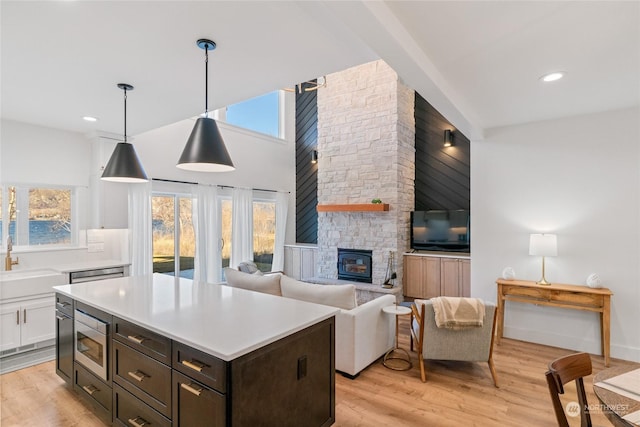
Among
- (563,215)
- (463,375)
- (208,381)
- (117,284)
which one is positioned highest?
(563,215)

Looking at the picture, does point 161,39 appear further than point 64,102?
No

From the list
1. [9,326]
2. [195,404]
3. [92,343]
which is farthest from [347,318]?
[9,326]

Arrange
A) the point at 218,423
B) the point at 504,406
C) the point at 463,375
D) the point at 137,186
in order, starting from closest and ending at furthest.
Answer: the point at 218,423 < the point at 504,406 < the point at 463,375 < the point at 137,186

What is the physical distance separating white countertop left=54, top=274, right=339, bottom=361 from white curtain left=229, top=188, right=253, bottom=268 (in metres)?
3.35

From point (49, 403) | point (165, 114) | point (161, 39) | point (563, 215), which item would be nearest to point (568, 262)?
point (563, 215)

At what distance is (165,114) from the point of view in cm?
372

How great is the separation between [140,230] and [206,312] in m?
3.37

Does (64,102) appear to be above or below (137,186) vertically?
above

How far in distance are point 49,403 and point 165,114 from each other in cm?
293

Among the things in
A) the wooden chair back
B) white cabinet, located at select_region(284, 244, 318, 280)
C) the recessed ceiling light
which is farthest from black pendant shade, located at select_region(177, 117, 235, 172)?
white cabinet, located at select_region(284, 244, 318, 280)

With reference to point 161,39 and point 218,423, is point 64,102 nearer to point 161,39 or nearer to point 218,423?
point 161,39

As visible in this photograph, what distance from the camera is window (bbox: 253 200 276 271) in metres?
7.07

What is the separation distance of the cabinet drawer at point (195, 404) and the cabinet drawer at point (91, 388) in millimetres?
905

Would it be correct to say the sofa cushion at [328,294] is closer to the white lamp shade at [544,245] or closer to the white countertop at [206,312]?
the white countertop at [206,312]
